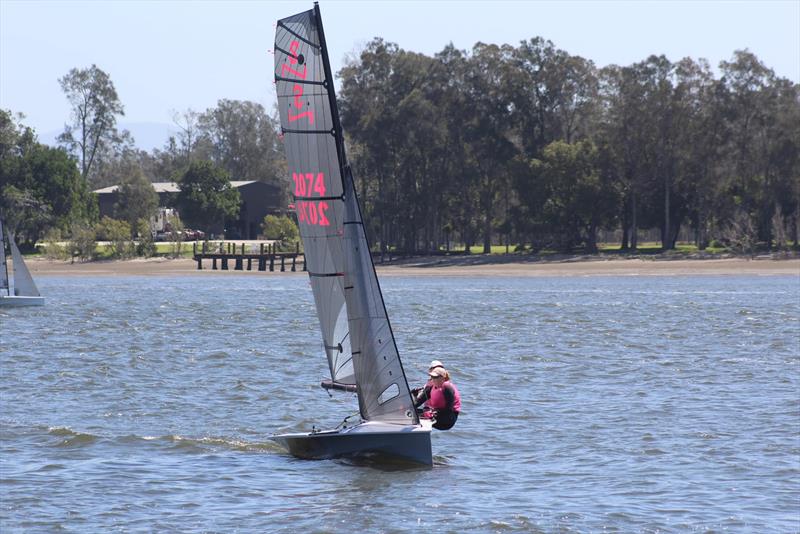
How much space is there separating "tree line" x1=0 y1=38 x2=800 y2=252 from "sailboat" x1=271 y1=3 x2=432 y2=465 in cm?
7158

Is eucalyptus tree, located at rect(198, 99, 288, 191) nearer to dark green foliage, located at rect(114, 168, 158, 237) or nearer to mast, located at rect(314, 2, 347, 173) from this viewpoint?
dark green foliage, located at rect(114, 168, 158, 237)

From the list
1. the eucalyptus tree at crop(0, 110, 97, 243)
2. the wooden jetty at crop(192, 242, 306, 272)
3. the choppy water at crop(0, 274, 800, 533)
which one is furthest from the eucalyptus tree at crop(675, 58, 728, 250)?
the eucalyptus tree at crop(0, 110, 97, 243)

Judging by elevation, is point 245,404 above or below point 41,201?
below

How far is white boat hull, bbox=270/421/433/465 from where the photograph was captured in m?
18.5

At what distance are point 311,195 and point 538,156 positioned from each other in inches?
3184

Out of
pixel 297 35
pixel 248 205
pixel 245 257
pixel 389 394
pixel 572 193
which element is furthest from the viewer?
pixel 248 205

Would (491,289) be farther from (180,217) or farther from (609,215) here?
(180,217)

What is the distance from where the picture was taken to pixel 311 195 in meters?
18.1

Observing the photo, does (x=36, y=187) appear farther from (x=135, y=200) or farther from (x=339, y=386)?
(x=339, y=386)

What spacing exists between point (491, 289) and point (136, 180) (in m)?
52.8

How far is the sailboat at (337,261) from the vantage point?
1750 cm

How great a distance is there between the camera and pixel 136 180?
381 feet

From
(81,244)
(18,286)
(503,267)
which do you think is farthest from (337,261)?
(81,244)

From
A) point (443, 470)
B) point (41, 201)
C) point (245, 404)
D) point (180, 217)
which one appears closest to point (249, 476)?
point (443, 470)
